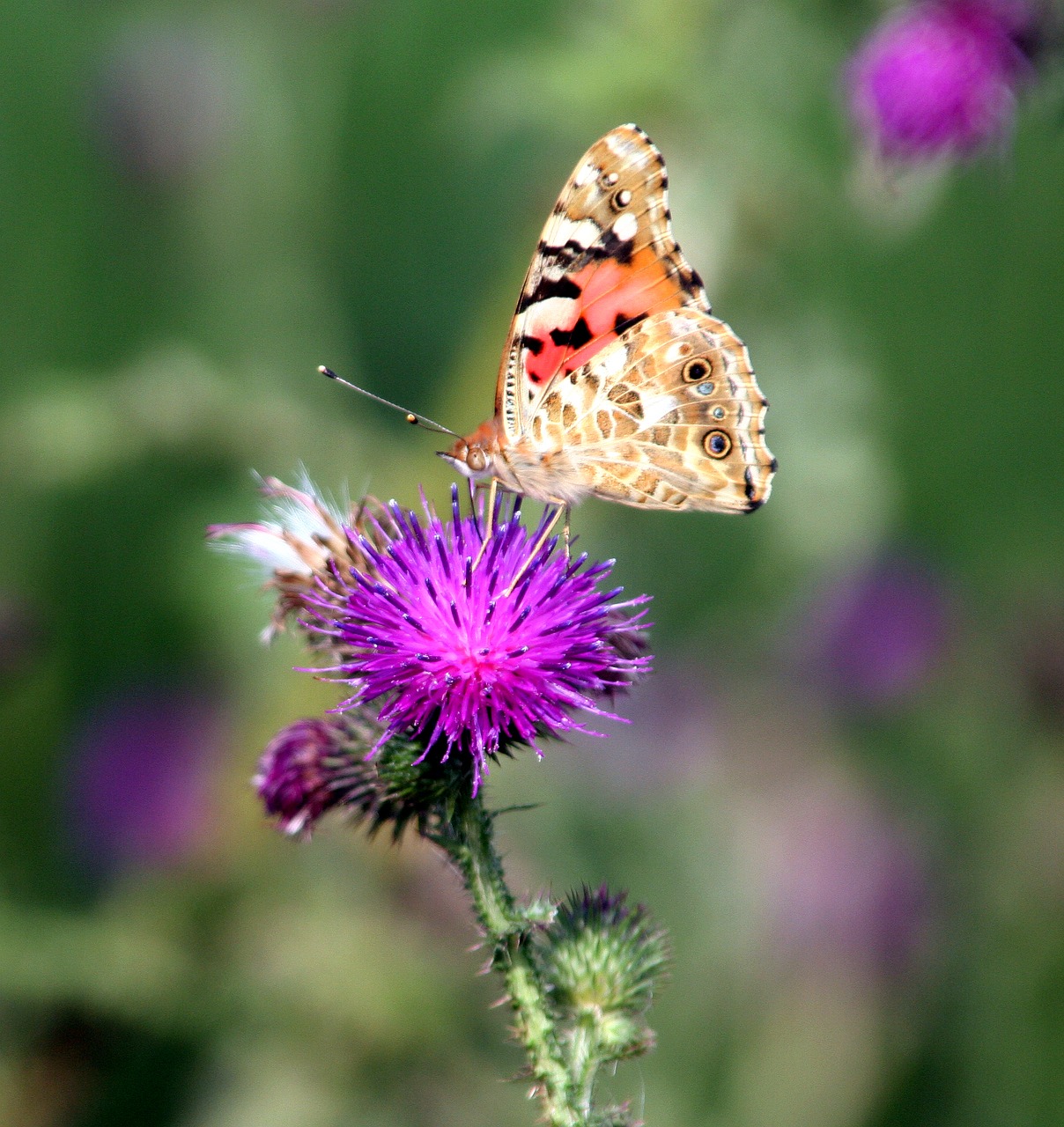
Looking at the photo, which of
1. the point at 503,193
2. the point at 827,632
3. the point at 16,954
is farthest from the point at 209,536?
the point at 503,193

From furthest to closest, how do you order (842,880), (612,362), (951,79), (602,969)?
1. (842,880)
2. (951,79)
3. (612,362)
4. (602,969)

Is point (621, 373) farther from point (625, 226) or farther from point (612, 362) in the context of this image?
point (625, 226)

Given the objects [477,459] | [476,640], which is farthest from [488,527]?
[477,459]

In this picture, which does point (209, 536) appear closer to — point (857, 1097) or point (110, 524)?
point (857, 1097)

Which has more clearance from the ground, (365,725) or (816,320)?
(816,320)

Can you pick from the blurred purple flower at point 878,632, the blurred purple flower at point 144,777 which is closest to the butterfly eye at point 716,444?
the blurred purple flower at point 144,777

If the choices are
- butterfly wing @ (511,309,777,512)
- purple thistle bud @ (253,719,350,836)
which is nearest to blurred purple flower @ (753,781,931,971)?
butterfly wing @ (511,309,777,512)
